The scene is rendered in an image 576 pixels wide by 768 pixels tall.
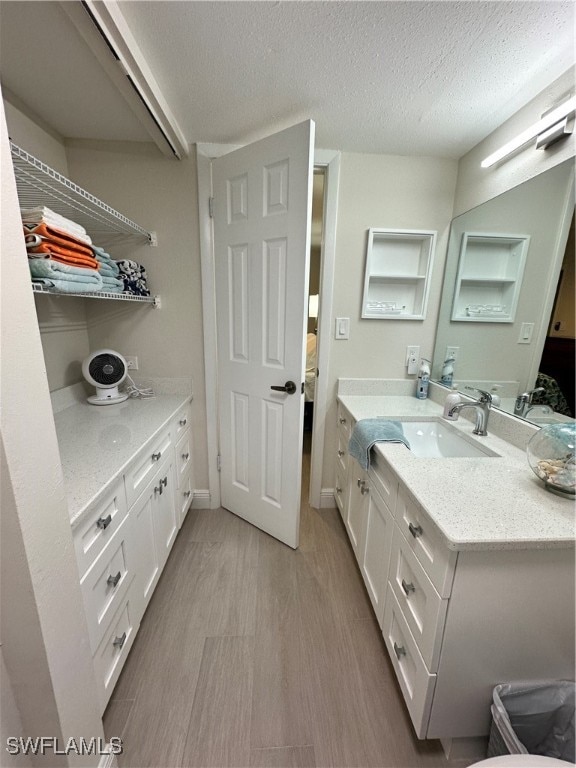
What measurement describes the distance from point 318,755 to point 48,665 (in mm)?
902

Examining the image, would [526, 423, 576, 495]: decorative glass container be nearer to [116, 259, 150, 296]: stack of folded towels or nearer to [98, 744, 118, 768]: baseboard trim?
[98, 744, 118, 768]: baseboard trim

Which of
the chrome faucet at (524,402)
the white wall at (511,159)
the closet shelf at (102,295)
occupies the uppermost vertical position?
the white wall at (511,159)

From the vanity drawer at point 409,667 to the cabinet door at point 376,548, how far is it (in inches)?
2.8

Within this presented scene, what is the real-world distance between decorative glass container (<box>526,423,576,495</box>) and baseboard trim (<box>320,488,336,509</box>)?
138cm

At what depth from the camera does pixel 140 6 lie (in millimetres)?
887

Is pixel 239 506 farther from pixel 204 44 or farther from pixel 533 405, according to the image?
pixel 204 44

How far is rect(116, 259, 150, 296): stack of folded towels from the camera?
1.57m

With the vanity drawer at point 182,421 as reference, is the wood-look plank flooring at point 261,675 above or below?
below

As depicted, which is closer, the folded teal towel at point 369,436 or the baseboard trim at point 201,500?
the folded teal towel at point 369,436

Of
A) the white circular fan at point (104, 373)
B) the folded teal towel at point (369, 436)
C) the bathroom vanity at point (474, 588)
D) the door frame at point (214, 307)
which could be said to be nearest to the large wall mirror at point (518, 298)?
the bathroom vanity at point (474, 588)

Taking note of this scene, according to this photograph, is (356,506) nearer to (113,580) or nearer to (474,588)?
(474,588)

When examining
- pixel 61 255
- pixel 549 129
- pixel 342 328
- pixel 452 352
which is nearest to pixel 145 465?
pixel 61 255

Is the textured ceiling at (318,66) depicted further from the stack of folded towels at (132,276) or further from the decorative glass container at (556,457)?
the decorative glass container at (556,457)

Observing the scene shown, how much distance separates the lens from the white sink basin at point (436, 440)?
138cm
